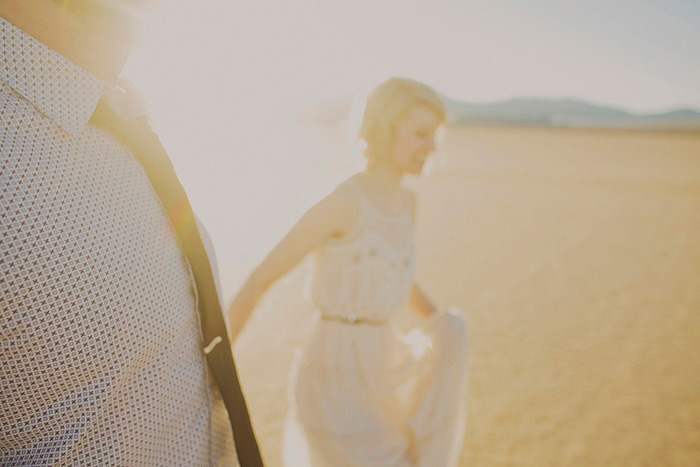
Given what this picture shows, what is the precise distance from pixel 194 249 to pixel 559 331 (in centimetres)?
632

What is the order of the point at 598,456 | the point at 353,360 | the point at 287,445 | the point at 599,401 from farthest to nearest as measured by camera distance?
the point at 599,401 < the point at 598,456 < the point at 287,445 < the point at 353,360

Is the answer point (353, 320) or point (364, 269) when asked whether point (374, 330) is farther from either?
point (364, 269)

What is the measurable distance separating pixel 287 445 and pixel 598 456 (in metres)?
3.05

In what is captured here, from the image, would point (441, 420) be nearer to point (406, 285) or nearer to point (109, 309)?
point (406, 285)

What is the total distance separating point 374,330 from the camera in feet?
7.19

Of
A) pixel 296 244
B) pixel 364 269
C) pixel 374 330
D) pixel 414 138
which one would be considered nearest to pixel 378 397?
pixel 374 330

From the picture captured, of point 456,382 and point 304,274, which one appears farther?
point 304,274

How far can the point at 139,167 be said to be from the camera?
1.12m

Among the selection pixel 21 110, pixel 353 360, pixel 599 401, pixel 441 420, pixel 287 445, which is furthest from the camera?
pixel 599 401

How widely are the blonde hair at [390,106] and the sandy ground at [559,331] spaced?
3.05 ft

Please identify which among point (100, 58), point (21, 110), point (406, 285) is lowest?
point (406, 285)

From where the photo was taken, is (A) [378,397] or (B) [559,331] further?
(B) [559,331]

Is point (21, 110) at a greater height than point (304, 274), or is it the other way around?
point (21, 110)

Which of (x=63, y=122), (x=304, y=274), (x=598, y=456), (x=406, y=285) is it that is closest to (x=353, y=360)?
(x=406, y=285)
